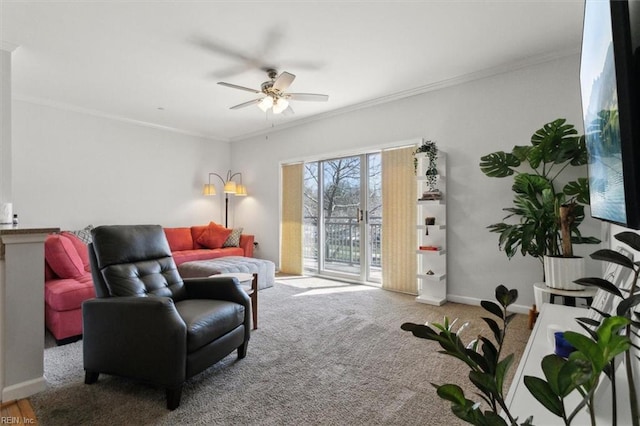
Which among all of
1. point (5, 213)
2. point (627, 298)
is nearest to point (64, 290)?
point (5, 213)

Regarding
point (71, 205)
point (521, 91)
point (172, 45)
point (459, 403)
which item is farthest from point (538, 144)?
point (71, 205)

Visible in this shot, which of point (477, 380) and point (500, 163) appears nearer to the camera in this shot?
point (477, 380)

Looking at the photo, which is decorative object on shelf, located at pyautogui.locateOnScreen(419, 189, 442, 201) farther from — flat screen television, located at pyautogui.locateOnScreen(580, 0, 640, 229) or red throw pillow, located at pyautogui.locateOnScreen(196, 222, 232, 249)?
red throw pillow, located at pyautogui.locateOnScreen(196, 222, 232, 249)

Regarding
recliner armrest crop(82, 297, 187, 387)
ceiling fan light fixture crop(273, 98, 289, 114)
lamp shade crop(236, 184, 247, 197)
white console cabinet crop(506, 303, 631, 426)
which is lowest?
recliner armrest crop(82, 297, 187, 387)

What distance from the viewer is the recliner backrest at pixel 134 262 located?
Result: 79.3 inches

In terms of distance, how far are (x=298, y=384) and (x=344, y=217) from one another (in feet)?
10.7

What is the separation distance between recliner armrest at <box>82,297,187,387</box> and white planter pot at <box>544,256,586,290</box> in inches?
102

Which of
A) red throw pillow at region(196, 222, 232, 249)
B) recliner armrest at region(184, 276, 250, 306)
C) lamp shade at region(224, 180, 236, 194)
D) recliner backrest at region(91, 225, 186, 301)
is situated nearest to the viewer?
recliner backrest at region(91, 225, 186, 301)

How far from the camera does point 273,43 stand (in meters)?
2.87

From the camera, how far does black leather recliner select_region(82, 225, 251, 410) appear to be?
174cm

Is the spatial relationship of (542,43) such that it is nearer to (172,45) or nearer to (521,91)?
(521,91)

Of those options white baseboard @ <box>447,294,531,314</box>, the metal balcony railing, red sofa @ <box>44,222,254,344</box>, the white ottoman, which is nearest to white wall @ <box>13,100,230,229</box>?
red sofa @ <box>44,222,254,344</box>

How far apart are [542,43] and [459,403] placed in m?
3.65

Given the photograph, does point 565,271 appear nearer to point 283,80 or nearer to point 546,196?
point 546,196
